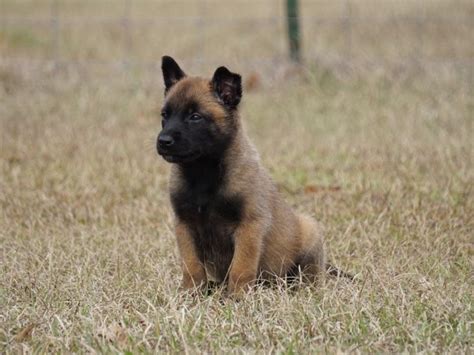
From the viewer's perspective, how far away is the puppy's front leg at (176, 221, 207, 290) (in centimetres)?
557

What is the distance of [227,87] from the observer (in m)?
5.81

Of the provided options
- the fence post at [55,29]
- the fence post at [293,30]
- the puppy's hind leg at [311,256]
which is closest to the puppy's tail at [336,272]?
the puppy's hind leg at [311,256]

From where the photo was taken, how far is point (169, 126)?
18.4ft

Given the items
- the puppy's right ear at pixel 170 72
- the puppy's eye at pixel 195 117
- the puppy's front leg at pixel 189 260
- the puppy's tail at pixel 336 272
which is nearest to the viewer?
the puppy's front leg at pixel 189 260

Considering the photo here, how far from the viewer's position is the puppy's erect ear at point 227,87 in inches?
227

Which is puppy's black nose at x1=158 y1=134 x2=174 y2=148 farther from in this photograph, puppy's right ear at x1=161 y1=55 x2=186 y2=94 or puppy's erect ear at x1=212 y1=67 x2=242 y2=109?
puppy's right ear at x1=161 y1=55 x2=186 y2=94

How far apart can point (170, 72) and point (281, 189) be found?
2.83 metres

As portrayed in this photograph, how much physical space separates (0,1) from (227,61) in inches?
389

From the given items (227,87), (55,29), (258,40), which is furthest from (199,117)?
(258,40)


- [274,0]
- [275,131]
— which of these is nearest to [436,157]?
[275,131]

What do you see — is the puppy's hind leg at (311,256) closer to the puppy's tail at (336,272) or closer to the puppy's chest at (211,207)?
the puppy's tail at (336,272)

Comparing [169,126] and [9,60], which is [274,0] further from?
[169,126]

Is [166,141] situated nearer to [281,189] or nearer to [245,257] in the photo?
[245,257]

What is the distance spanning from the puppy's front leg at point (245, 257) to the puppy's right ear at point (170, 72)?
1.12 m
